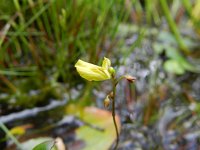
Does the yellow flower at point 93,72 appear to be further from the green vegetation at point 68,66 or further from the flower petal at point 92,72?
the green vegetation at point 68,66

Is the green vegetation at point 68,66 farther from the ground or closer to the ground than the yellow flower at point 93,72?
closer to the ground

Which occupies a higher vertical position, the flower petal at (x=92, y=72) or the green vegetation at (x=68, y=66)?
the flower petal at (x=92, y=72)

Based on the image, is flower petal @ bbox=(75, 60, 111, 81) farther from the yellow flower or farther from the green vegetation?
the green vegetation

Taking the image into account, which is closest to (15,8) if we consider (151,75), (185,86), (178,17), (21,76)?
(21,76)

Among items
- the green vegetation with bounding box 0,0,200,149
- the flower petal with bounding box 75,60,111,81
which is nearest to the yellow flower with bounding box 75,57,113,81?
the flower petal with bounding box 75,60,111,81

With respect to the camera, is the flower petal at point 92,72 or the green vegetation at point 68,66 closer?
the flower petal at point 92,72

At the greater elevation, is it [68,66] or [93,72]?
[93,72]

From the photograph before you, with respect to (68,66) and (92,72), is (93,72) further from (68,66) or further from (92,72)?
(68,66)

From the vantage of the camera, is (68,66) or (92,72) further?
(68,66)

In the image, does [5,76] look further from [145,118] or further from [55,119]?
[145,118]

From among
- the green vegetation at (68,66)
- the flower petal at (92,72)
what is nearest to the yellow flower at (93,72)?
the flower petal at (92,72)

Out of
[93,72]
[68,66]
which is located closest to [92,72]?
[93,72]
